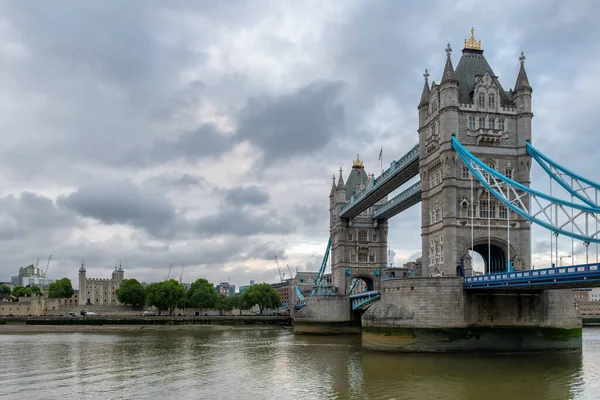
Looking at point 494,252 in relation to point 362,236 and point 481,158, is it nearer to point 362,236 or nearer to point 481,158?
point 481,158

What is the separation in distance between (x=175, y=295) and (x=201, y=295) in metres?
6.28

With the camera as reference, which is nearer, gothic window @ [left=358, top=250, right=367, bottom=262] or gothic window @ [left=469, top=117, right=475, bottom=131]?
gothic window @ [left=469, top=117, right=475, bottom=131]

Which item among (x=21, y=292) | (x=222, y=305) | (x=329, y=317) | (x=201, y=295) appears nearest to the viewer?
(x=329, y=317)

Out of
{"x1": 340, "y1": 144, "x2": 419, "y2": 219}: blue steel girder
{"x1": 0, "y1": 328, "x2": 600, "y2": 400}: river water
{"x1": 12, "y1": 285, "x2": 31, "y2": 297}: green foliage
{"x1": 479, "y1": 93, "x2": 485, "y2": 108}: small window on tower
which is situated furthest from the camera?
{"x1": 12, "y1": 285, "x2": 31, "y2": 297}: green foliage

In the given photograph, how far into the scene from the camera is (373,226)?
7531cm

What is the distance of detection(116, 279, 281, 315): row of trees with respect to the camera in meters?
108

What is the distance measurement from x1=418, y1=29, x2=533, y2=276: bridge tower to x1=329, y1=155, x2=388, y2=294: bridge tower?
98.7ft

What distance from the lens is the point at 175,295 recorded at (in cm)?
10906

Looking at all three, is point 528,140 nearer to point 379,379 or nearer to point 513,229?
point 513,229

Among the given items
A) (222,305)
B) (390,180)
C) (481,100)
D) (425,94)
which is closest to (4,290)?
(222,305)

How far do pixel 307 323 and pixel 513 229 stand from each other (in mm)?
30274

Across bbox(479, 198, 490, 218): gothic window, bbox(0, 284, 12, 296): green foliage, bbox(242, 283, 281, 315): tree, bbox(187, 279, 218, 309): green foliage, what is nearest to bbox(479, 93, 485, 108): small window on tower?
bbox(479, 198, 490, 218): gothic window

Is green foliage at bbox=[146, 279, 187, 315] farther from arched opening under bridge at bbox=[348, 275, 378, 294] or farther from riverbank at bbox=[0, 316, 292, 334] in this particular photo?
arched opening under bridge at bbox=[348, 275, 378, 294]

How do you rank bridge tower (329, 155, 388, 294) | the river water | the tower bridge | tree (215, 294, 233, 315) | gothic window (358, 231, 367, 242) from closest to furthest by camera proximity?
the river water, the tower bridge, bridge tower (329, 155, 388, 294), gothic window (358, 231, 367, 242), tree (215, 294, 233, 315)
